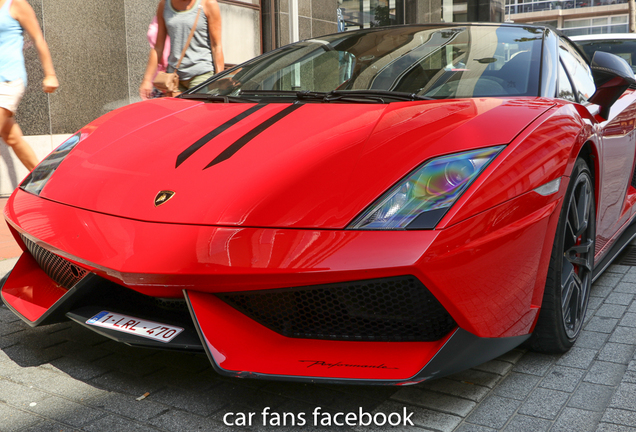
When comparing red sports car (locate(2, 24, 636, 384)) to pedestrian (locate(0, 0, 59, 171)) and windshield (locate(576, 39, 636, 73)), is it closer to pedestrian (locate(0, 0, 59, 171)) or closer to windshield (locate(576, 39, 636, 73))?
pedestrian (locate(0, 0, 59, 171))

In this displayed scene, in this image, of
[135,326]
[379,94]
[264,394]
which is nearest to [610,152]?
[379,94]

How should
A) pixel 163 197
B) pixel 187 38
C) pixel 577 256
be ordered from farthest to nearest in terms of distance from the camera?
pixel 187 38
pixel 577 256
pixel 163 197

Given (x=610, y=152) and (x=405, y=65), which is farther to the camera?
(x=610, y=152)

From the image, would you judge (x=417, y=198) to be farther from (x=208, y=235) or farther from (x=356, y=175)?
(x=208, y=235)

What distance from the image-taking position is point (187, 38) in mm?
4133

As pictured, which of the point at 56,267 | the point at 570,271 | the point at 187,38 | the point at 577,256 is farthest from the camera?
the point at 187,38

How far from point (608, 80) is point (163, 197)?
2310 millimetres

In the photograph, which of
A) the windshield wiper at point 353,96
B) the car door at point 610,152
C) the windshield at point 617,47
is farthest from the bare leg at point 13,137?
the windshield at point 617,47

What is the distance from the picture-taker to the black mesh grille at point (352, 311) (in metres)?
1.75

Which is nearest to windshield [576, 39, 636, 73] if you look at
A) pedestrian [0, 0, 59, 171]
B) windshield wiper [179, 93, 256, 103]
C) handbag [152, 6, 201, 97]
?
handbag [152, 6, 201, 97]

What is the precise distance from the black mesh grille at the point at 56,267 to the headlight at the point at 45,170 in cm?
20

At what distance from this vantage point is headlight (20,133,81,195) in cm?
241

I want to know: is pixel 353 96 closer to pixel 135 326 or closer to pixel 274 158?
pixel 274 158

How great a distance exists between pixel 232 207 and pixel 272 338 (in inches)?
15.7
